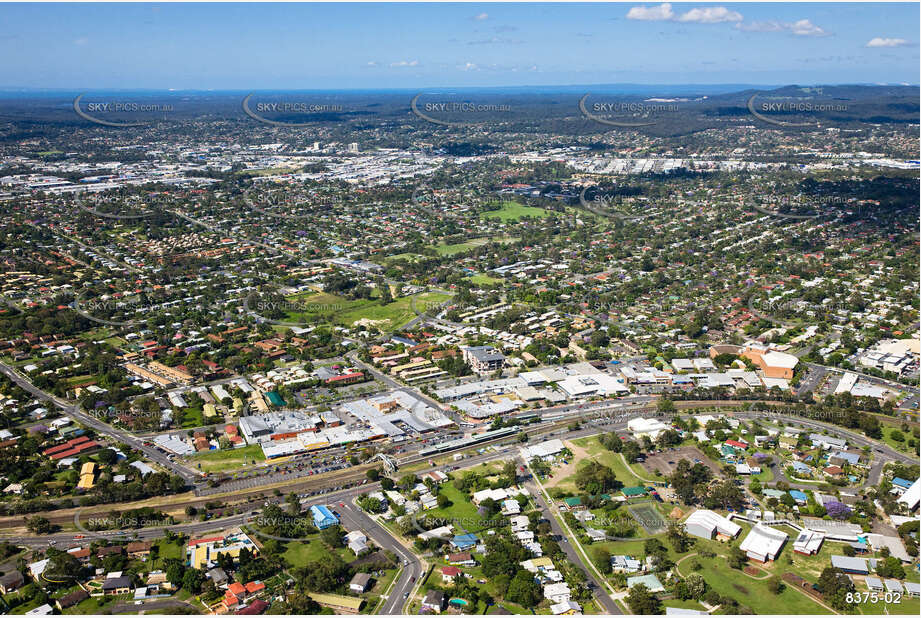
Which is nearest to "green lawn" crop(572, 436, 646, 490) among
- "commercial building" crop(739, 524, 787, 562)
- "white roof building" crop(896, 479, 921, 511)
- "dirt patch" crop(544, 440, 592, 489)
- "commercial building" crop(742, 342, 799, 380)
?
"dirt patch" crop(544, 440, 592, 489)

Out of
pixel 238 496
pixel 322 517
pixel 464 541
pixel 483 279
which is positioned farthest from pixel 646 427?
pixel 483 279

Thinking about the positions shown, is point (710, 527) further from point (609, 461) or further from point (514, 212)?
point (514, 212)

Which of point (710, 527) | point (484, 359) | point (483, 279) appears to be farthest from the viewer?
point (483, 279)

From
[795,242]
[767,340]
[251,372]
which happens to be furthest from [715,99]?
[251,372]

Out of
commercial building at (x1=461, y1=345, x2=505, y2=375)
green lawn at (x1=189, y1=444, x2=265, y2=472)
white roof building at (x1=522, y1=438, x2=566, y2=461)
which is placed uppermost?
commercial building at (x1=461, y1=345, x2=505, y2=375)

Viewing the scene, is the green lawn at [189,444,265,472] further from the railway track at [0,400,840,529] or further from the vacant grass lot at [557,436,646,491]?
the vacant grass lot at [557,436,646,491]

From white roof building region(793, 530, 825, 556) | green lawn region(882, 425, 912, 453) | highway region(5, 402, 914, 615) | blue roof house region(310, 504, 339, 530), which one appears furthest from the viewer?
green lawn region(882, 425, 912, 453)

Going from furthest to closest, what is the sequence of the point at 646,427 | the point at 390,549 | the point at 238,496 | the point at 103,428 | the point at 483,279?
the point at 483,279 → the point at 103,428 → the point at 646,427 → the point at 238,496 → the point at 390,549

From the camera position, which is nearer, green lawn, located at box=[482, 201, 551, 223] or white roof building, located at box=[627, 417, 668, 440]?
white roof building, located at box=[627, 417, 668, 440]
